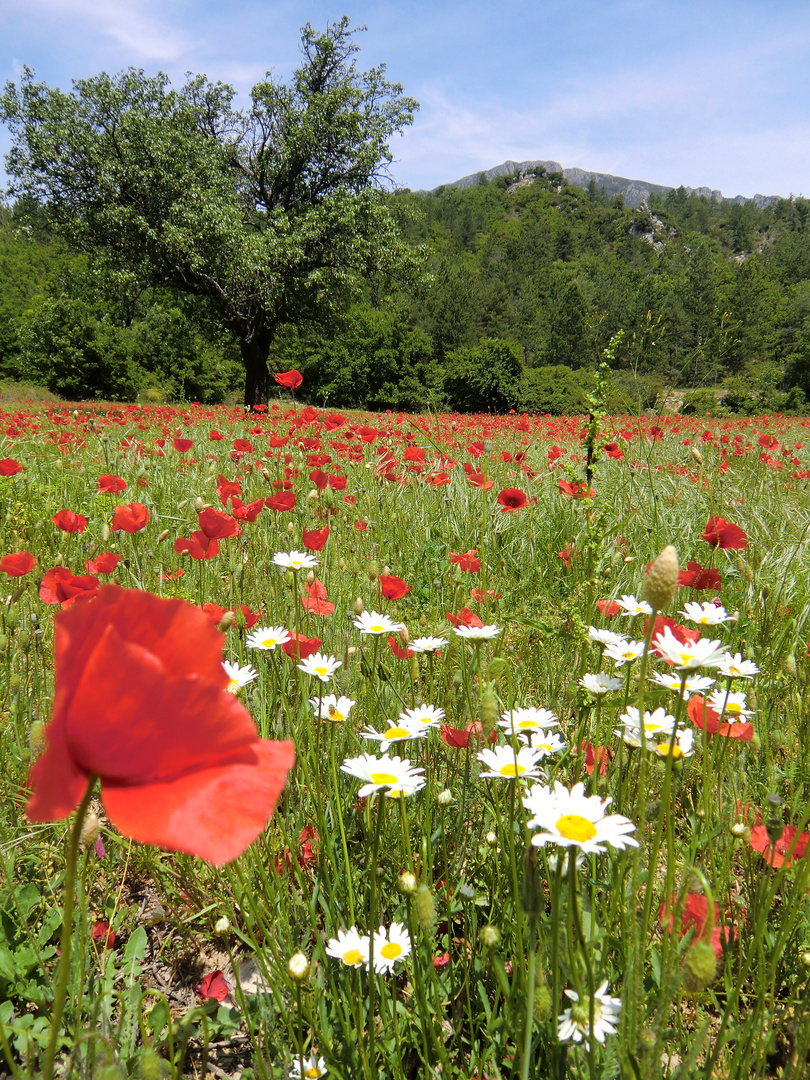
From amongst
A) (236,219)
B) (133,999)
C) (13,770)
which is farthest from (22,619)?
(236,219)

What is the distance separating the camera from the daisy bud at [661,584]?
75 centimetres

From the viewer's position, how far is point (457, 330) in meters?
46.3

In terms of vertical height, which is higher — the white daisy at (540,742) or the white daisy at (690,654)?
the white daisy at (690,654)

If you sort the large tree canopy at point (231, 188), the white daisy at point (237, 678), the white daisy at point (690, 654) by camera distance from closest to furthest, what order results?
the white daisy at point (690, 654) → the white daisy at point (237, 678) → the large tree canopy at point (231, 188)

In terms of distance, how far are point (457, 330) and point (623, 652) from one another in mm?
47935

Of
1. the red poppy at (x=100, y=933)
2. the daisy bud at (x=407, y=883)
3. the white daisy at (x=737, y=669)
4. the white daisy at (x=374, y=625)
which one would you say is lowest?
the red poppy at (x=100, y=933)

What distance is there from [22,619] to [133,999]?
168 centimetres

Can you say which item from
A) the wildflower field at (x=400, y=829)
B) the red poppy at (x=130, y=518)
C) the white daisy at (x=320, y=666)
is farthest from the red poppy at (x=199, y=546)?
the white daisy at (x=320, y=666)

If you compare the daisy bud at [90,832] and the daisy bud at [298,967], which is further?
the daisy bud at [90,832]

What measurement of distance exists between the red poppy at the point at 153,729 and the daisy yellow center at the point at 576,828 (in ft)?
1.45

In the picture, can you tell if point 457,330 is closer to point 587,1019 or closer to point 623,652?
point 623,652

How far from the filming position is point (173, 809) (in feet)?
1.36

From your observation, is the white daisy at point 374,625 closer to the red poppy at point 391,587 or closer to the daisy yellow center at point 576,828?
the red poppy at point 391,587

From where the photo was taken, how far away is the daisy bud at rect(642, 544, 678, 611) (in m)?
0.75
